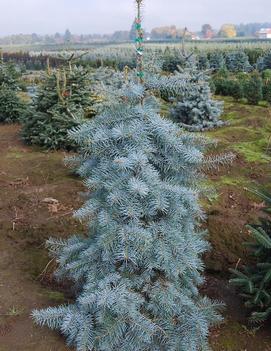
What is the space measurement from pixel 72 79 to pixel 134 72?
6.57m

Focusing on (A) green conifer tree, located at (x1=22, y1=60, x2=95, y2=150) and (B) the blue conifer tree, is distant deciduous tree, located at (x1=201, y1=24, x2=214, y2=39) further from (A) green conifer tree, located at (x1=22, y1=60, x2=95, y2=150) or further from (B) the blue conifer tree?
(B) the blue conifer tree

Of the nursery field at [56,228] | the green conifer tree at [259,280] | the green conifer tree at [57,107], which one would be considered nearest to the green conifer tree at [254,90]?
the nursery field at [56,228]

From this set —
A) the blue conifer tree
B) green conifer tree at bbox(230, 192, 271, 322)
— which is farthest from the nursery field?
the blue conifer tree

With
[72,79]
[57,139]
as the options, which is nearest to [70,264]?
[57,139]

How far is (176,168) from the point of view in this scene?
3725 millimetres

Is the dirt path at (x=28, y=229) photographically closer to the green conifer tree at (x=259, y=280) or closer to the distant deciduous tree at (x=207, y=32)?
the green conifer tree at (x=259, y=280)

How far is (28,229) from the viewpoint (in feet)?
19.7

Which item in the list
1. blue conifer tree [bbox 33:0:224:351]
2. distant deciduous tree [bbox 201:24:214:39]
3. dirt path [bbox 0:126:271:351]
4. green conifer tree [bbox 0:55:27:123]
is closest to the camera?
blue conifer tree [bbox 33:0:224:351]

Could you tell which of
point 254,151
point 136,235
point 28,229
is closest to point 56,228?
point 28,229

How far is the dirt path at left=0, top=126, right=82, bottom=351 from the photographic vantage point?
398cm

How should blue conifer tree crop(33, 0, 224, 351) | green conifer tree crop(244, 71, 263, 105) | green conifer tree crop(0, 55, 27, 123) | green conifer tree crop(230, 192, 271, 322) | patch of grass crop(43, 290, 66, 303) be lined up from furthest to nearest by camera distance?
green conifer tree crop(244, 71, 263, 105)
green conifer tree crop(0, 55, 27, 123)
patch of grass crop(43, 290, 66, 303)
green conifer tree crop(230, 192, 271, 322)
blue conifer tree crop(33, 0, 224, 351)

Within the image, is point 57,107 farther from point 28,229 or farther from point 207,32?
point 207,32

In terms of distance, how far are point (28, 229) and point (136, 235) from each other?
295 centimetres

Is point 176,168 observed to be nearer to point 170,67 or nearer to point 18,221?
point 18,221
